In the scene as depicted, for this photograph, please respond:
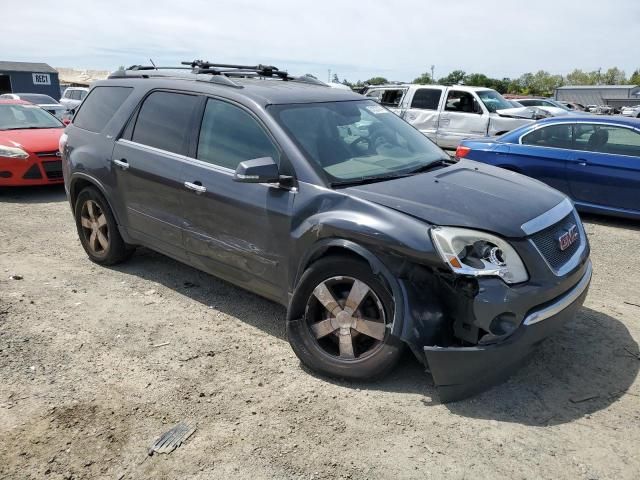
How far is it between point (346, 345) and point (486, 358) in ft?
2.80

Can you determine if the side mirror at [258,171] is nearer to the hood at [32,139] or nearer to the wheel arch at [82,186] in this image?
the wheel arch at [82,186]

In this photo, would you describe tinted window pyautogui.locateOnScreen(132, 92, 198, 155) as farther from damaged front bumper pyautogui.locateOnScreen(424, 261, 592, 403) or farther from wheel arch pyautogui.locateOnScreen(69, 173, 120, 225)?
damaged front bumper pyautogui.locateOnScreen(424, 261, 592, 403)

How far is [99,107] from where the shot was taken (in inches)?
215

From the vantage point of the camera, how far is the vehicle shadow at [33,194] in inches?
347

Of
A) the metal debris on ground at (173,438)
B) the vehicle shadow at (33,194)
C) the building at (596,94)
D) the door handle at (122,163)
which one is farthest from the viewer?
the building at (596,94)

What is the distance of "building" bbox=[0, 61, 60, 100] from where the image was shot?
46.5m

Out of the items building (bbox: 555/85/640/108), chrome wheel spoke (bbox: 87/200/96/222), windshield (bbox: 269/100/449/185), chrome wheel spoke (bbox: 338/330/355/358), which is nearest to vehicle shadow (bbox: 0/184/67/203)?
chrome wheel spoke (bbox: 87/200/96/222)

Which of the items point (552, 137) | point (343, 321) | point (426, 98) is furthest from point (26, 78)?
point (343, 321)

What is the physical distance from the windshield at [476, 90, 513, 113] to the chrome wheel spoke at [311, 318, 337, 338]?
38.2 ft

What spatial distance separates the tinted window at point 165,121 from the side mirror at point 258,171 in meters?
0.99

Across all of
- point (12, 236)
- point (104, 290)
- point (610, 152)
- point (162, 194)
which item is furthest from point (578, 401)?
point (12, 236)

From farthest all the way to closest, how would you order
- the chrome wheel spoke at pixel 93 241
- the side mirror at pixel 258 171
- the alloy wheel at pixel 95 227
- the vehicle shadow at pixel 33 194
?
the vehicle shadow at pixel 33 194, the chrome wheel spoke at pixel 93 241, the alloy wheel at pixel 95 227, the side mirror at pixel 258 171

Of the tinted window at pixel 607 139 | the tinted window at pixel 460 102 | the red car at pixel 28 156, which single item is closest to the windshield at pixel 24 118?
the red car at pixel 28 156

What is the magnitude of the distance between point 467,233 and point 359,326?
0.85 meters
